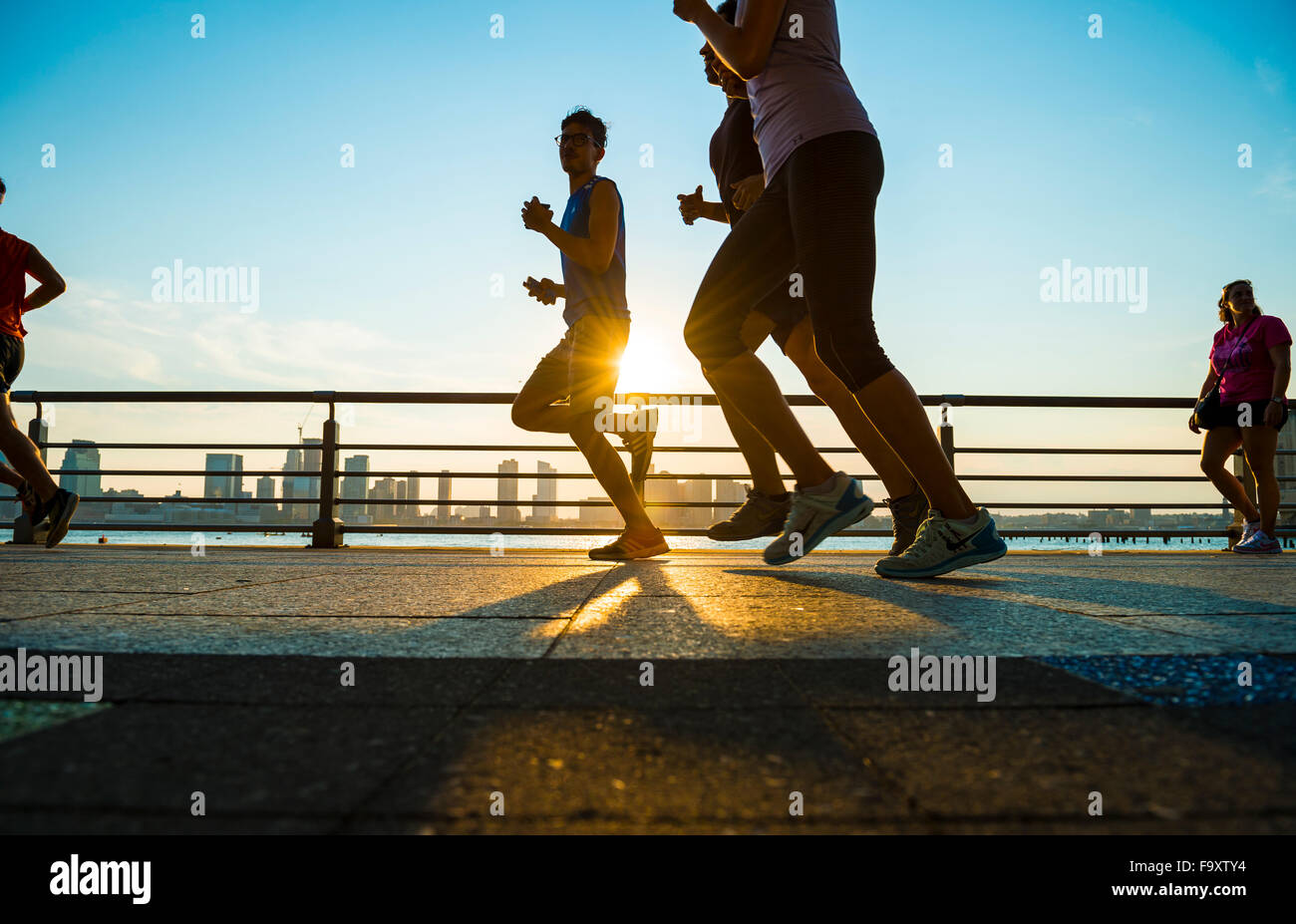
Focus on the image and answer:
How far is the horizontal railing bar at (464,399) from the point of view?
17.7ft

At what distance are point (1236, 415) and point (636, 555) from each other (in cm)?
407

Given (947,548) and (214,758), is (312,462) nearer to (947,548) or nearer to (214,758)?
(947,548)

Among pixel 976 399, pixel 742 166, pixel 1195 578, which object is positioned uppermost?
pixel 742 166

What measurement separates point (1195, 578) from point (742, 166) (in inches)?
89.4

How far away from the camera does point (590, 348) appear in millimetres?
3404

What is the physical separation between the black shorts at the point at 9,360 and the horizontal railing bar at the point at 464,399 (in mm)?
1490

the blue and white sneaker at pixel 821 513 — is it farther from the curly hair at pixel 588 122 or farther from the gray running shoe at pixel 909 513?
the curly hair at pixel 588 122

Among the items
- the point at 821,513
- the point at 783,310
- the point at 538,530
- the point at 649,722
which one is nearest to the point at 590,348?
the point at 783,310

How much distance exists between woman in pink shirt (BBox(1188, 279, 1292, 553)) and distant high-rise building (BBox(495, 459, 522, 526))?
15.1 feet
